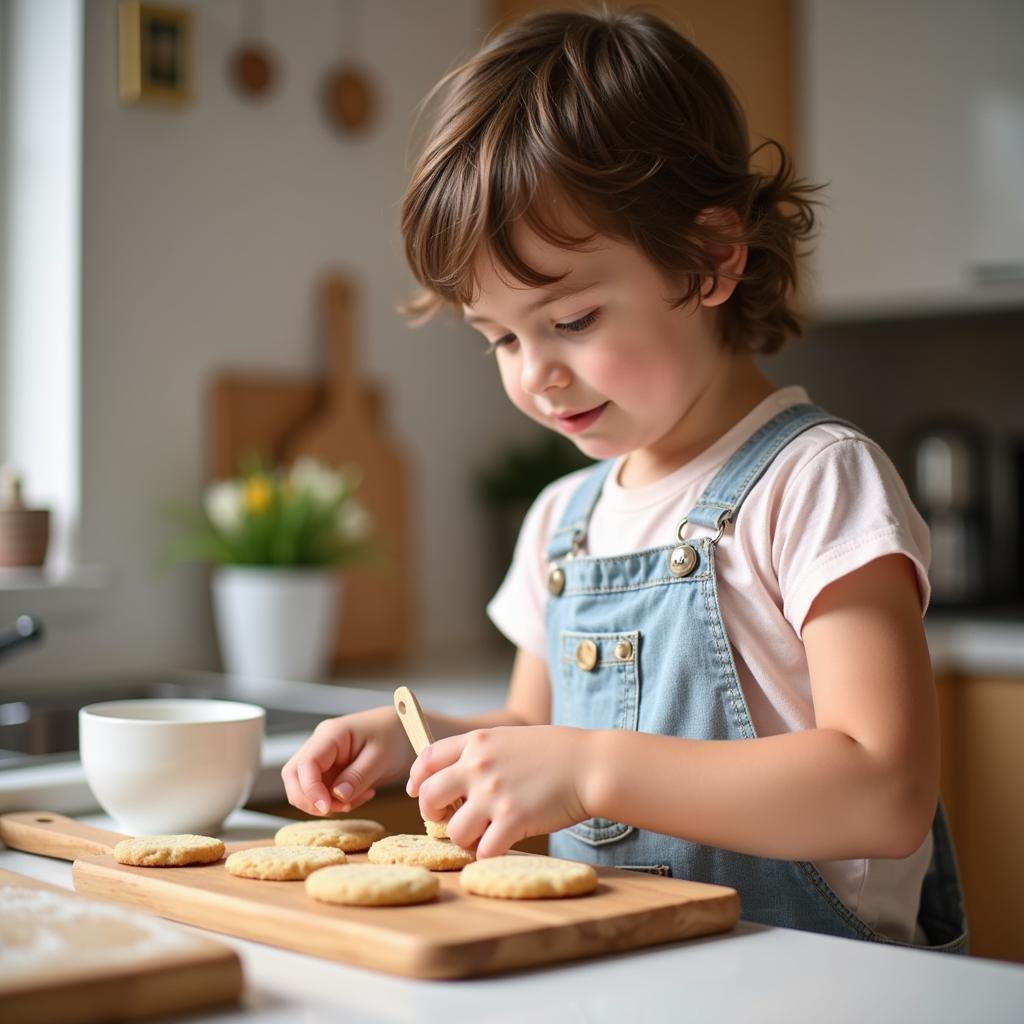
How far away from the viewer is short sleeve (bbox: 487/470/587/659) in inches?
46.7

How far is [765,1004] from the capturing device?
603mm

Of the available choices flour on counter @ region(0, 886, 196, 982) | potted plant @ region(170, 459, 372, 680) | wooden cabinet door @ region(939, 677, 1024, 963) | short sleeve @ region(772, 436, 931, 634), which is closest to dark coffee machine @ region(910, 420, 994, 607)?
wooden cabinet door @ region(939, 677, 1024, 963)

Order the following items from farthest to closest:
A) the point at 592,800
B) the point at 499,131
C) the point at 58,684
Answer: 1. the point at 58,684
2. the point at 499,131
3. the point at 592,800

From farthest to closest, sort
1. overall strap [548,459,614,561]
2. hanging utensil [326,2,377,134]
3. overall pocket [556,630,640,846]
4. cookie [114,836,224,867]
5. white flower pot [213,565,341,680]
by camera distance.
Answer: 1. hanging utensil [326,2,377,134]
2. white flower pot [213,565,341,680]
3. overall strap [548,459,614,561]
4. overall pocket [556,630,640,846]
5. cookie [114,836,224,867]

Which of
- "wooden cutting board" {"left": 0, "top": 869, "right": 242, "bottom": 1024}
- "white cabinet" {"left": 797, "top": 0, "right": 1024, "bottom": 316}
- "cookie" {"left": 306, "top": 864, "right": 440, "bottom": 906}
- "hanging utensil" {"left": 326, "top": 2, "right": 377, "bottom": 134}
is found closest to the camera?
"wooden cutting board" {"left": 0, "top": 869, "right": 242, "bottom": 1024}

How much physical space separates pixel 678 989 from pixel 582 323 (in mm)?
482

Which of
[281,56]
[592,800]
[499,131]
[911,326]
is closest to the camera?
[592,800]

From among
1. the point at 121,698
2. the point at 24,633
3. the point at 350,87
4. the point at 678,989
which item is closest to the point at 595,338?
the point at 678,989

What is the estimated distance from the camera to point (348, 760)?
0.99m

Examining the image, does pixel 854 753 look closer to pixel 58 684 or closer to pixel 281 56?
pixel 58 684

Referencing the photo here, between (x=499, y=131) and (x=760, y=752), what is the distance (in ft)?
1.50

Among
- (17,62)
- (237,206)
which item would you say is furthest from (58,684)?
(17,62)

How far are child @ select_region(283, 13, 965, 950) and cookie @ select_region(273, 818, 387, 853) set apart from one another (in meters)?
0.07

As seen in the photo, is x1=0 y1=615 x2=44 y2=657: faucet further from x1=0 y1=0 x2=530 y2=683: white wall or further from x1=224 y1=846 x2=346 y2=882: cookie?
x1=224 y1=846 x2=346 y2=882: cookie
